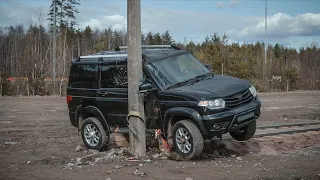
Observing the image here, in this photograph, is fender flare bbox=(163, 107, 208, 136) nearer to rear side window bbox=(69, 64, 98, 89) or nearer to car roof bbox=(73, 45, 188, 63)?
car roof bbox=(73, 45, 188, 63)

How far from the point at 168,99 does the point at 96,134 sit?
2548mm

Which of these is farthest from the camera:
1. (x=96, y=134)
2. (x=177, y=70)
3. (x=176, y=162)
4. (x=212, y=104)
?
(x=96, y=134)

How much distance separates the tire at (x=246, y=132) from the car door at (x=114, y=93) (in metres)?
2.62

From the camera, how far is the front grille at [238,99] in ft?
25.8

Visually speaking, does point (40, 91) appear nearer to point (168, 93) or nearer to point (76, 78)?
point (76, 78)

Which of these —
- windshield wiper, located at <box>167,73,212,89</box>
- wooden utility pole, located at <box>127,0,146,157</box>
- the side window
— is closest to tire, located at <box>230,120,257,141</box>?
windshield wiper, located at <box>167,73,212,89</box>

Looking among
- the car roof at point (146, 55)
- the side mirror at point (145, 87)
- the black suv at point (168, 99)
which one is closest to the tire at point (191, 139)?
the black suv at point (168, 99)

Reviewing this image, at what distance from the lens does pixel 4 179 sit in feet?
22.5

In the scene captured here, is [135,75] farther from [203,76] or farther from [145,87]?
[203,76]

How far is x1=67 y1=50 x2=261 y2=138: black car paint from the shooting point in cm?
775

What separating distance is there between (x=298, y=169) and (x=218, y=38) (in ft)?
103

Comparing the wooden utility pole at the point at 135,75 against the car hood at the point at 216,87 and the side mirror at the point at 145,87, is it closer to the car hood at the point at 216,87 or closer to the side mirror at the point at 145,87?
the side mirror at the point at 145,87

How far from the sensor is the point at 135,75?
8.56 metres

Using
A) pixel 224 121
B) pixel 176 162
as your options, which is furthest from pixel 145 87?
pixel 224 121
